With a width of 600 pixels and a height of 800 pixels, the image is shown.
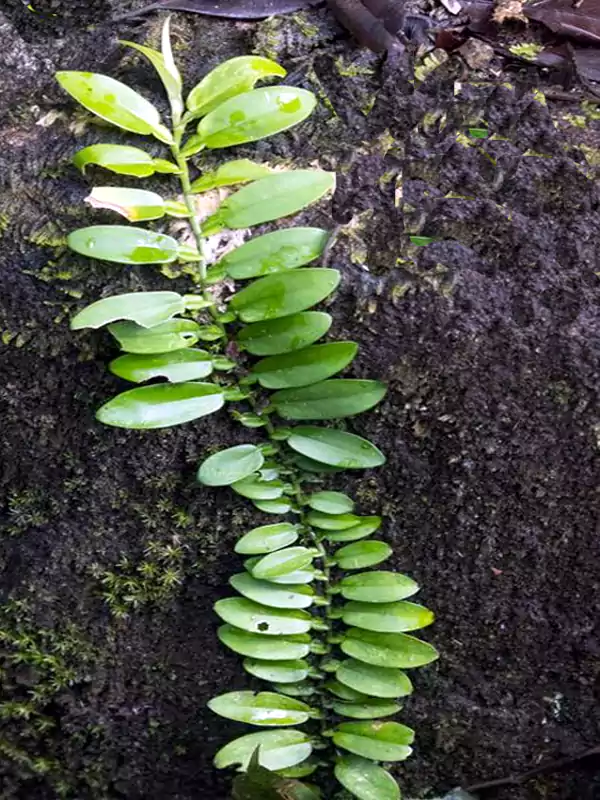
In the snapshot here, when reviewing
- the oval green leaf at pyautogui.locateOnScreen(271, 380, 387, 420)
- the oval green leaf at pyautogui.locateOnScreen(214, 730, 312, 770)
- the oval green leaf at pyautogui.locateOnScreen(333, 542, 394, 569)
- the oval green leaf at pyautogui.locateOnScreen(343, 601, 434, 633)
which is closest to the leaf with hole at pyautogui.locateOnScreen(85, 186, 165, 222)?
the oval green leaf at pyautogui.locateOnScreen(271, 380, 387, 420)

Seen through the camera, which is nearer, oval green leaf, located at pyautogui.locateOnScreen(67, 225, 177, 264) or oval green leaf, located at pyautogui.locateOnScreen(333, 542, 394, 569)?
oval green leaf, located at pyautogui.locateOnScreen(67, 225, 177, 264)

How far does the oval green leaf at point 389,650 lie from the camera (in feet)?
4.31

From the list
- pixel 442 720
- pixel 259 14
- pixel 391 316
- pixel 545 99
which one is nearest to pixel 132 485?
pixel 391 316

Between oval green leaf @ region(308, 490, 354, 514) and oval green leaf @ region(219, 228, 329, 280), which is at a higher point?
oval green leaf @ region(219, 228, 329, 280)

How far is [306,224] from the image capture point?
1.29 m

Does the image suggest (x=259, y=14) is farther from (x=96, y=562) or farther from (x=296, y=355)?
(x=96, y=562)

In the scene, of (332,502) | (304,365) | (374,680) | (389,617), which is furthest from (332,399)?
(374,680)

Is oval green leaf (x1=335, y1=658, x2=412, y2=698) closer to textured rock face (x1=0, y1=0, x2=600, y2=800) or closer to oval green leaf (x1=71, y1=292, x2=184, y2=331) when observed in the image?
textured rock face (x1=0, y1=0, x2=600, y2=800)

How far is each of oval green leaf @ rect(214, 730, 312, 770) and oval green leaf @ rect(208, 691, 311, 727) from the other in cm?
2

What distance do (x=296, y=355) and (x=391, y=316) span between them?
17cm

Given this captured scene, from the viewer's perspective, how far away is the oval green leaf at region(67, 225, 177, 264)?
120 centimetres

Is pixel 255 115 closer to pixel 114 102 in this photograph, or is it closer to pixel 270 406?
pixel 114 102

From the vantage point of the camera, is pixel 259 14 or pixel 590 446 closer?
pixel 590 446

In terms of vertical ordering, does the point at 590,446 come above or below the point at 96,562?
above
